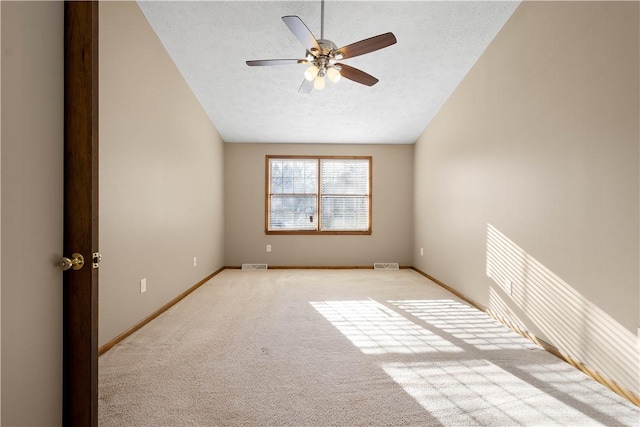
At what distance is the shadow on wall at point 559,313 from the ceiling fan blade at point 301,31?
2280mm

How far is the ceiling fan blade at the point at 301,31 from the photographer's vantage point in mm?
2066

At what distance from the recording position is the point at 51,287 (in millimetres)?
1054

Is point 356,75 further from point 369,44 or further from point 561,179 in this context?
point 561,179

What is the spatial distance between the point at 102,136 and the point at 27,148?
128cm

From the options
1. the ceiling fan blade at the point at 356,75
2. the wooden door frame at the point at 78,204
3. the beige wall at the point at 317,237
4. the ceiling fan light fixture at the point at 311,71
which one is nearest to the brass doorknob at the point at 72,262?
the wooden door frame at the point at 78,204

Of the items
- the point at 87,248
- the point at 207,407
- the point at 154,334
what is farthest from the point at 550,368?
the point at 154,334

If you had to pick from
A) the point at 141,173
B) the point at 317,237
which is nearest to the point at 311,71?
the point at 141,173

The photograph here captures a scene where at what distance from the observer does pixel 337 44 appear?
3.04m

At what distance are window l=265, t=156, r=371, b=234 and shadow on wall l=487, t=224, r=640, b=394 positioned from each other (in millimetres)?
3126

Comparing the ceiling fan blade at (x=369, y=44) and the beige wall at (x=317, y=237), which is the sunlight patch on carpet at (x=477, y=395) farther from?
the beige wall at (x=317, y=237)

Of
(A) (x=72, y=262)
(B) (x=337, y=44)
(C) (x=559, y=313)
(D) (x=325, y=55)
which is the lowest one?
(C) (x=559, y=313)

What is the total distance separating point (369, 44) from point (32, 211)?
87.5 inches

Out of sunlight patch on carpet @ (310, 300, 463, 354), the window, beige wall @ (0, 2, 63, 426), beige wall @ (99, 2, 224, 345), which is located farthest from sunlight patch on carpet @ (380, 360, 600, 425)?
the window

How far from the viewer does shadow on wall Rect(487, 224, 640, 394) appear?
170cm
